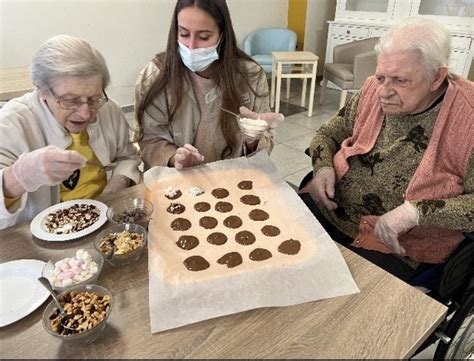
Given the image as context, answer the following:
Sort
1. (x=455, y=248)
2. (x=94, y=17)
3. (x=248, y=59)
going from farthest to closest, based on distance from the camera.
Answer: (x=94, y=17) → (x=248, y=59) → (x=455, y=248)

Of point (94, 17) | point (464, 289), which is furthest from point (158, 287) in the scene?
point (94, 17)

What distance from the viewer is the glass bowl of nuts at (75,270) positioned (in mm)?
949

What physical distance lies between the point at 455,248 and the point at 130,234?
122 centimetres

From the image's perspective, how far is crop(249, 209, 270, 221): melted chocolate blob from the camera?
133 centimetres

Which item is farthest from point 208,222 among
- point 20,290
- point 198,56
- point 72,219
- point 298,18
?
point 298,18

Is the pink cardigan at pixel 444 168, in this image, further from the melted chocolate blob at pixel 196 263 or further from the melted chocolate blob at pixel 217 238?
the melted chocolate blob at pixel 196 263

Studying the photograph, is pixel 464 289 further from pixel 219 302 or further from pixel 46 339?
pixel 46 339

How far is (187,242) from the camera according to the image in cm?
119

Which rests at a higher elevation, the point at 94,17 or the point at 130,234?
the point at 94,17

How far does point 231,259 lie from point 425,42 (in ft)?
3.52

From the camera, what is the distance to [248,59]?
6.20 feet

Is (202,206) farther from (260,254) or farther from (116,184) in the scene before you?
(116,184)

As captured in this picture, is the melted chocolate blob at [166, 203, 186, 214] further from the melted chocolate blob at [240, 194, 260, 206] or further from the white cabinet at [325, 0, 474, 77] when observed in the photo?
the white cabinet at [325, 0, 474, 77]

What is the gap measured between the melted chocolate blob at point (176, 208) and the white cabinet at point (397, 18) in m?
4.11
